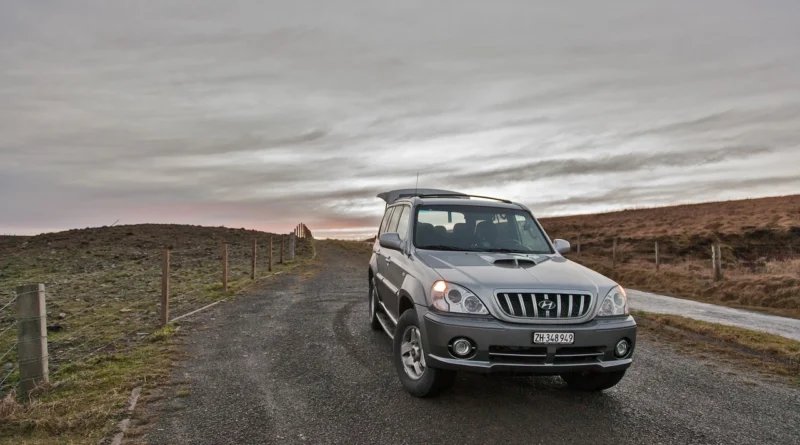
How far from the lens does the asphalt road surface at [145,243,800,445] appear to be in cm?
445

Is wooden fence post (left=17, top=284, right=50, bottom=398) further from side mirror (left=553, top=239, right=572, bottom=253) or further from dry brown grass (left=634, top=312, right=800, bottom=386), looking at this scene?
dry brown grass (left=634, top=312, right=800, bottom=386)

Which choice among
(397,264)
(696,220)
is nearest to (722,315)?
(397,264)

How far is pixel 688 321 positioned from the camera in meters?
10.4

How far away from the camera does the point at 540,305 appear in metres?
4.73

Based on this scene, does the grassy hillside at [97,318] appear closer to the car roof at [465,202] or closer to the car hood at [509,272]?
the car hood at [509,272]

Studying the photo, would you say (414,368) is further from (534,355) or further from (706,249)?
(706,249)

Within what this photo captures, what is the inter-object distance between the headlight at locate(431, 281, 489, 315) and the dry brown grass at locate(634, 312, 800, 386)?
448 centimetres

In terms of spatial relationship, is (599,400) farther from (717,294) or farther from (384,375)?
(717,294)

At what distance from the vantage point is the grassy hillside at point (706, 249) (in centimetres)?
1677

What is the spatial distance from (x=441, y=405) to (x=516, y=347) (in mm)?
1031

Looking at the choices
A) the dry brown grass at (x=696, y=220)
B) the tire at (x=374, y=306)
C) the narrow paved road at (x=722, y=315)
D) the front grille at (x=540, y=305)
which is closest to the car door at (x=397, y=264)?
the tire at (x=374, y=306)

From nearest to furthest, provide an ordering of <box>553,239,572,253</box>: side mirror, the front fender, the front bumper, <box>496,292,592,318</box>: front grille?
the front bumper, <box>496,292,592,318</box>: front grille, the front fender, <box>553,239,572,253</box>: side mirror

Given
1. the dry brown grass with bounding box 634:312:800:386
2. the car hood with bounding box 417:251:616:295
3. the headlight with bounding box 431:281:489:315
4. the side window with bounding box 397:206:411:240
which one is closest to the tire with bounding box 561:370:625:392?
the car hood with bounding box 417:251:616:295

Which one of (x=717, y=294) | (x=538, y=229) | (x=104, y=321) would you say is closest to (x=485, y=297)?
(x=538, y=229)
